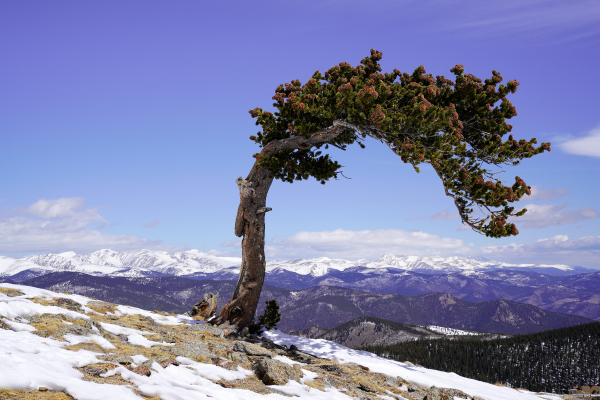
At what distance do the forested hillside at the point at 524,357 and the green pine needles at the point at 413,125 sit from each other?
374ft

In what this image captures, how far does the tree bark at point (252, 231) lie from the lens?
19094 mm

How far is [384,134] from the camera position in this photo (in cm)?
1683

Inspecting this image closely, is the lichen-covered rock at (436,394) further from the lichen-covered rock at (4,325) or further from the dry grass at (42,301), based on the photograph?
the dry grass at (42,301)

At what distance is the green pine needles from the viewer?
1549cm

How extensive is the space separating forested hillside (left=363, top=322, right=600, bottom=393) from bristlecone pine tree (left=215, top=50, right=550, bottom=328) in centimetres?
11359

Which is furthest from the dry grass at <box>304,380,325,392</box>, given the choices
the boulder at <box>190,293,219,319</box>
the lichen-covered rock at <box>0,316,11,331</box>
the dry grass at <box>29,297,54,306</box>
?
the boulder at <box>190,293,219,319</box>

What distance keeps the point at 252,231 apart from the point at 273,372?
34.8 ft

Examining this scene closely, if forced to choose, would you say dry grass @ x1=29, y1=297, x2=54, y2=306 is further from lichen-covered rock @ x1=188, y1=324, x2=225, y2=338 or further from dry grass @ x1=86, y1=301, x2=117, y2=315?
lichen-covered rock @ x1=188, y1=324, x2=225, y2=338

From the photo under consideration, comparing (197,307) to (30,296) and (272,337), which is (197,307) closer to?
(272,337)

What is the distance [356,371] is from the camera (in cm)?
1334

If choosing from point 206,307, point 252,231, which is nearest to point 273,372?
point 252,231

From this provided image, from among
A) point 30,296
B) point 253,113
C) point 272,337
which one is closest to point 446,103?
point 253,113

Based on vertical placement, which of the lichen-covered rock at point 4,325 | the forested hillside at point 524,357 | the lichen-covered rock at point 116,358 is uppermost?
the lichen-covered rock at point 4,325

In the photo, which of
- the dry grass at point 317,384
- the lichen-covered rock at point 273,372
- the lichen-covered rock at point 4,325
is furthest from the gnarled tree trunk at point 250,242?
the lichen-covered rock at point 4,325
